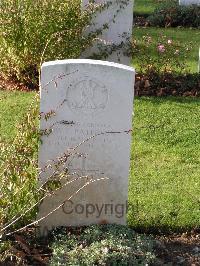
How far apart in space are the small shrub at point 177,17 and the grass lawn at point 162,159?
6380 mm

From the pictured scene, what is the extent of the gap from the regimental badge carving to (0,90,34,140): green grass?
7.50 feet

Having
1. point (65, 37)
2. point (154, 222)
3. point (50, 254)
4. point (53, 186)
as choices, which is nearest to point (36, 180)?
point (53, 186)

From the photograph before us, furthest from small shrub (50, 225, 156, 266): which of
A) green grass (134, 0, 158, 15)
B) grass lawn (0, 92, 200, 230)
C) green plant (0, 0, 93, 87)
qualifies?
green grass (134, 0, 158, 15)

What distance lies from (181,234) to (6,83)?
14.8 ft

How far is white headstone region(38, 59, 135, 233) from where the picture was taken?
4.77 metres

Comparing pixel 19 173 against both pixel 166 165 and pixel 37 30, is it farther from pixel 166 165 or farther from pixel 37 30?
pixel 37 30

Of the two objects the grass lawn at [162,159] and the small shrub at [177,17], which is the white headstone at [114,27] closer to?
the grass lawn at [162,159]

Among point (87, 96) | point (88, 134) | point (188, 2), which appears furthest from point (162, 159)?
point (188, 2)

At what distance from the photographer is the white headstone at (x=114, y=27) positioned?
8984mm

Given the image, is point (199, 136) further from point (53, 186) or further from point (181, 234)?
point (53, 186)

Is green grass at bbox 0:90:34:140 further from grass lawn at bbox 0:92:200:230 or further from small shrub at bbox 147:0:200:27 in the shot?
small shrub at bbox 147:0:200:27

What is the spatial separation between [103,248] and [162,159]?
7.74 feet

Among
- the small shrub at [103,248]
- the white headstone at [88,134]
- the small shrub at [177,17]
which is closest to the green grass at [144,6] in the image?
the small shrub at [177,17]

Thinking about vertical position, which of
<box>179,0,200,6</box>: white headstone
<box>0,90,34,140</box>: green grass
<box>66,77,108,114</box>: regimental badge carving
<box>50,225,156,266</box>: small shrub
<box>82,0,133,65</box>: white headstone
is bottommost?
<box>50,225,156,266</box>: small shrub
